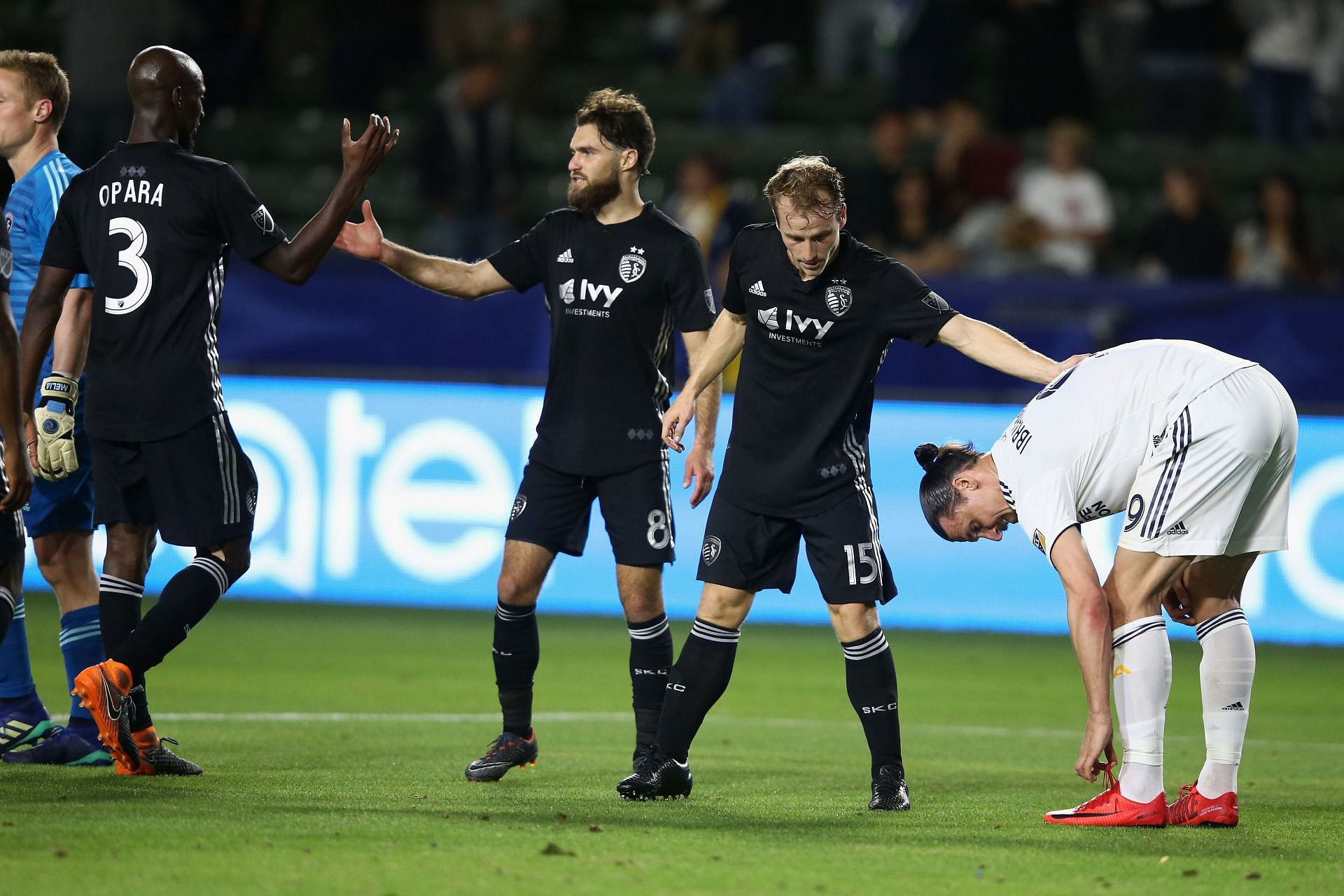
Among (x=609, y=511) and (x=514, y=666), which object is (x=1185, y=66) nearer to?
(x=609, y=511)

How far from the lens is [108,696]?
6.00 meters

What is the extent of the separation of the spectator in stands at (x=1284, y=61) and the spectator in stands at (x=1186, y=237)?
2302mm

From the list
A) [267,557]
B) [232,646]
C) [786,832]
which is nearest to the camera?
[786,832]

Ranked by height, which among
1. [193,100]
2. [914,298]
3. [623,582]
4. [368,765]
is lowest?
[368,765]

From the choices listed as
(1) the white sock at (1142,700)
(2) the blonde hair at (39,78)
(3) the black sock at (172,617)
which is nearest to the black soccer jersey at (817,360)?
(1) the white sock at (1142,700)

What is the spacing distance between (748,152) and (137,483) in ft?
37.4

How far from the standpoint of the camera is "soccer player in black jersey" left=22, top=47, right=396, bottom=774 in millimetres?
6262

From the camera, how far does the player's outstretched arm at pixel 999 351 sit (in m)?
6.13

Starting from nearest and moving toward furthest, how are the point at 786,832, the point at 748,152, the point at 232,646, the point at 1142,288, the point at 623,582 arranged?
→ 1. the point at 786,832
2. the point at 623,582
3. the point at 232,646
4. the point at 1142,288
5. the point at 748,152

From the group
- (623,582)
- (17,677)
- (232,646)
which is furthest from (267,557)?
(623,582)

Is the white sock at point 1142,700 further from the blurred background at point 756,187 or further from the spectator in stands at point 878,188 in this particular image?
the spectator in stands at point 878,188

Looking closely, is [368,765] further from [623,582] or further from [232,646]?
[232,646]

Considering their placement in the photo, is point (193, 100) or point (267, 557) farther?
point (267, 557)

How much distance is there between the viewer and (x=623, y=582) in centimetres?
688
